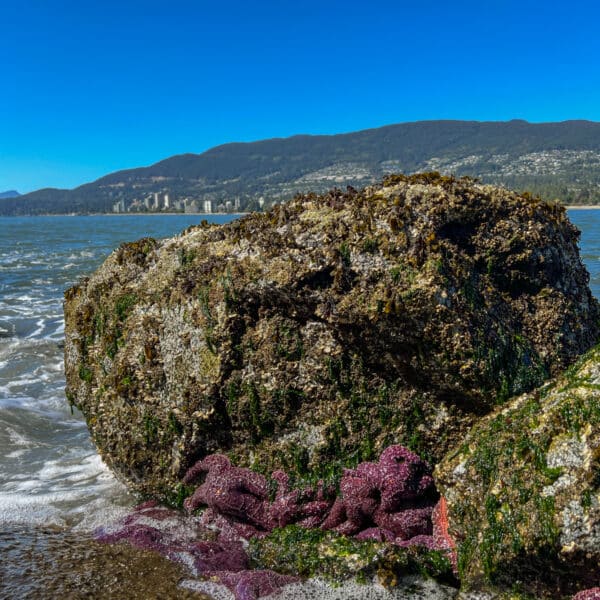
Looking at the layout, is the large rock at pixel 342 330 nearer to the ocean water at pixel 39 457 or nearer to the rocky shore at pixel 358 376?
the rocky shore at pixel 358 376

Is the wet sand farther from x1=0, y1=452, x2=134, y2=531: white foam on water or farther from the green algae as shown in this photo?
the green algae

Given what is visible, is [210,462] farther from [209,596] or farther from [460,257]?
[460,257]

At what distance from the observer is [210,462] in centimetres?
554

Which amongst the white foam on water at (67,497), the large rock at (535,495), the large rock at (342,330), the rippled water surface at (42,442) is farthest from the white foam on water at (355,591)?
the rippled water surface at (42,442)

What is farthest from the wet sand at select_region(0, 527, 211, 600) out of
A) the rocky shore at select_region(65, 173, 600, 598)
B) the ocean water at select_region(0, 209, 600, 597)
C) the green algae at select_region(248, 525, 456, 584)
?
the green algae at select_region(248, 525, 456, 584)

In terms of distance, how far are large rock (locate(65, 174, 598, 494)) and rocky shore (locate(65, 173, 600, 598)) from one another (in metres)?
0.02

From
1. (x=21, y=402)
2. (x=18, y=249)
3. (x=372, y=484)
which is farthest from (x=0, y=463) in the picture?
(x=18, y=249)

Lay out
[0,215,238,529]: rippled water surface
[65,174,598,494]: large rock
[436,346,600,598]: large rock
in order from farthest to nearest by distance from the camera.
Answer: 1. [0,215,238,529]: rippled water surface
2. [65,174,598,494]: large rock
3. [436,346,600,598]: large rock

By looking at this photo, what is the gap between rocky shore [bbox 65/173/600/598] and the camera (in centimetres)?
429

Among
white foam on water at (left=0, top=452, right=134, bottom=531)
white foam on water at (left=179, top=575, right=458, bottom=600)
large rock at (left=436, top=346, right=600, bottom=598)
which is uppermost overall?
large rock at (left=436, top=346, right=600, bottom=598)

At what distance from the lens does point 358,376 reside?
513cm

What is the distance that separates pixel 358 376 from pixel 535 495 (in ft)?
6.10

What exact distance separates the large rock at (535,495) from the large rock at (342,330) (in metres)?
0.79

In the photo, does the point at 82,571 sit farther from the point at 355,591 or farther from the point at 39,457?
the point at 39,457
